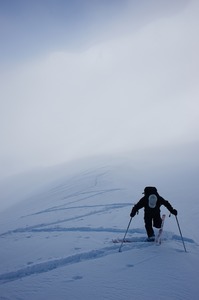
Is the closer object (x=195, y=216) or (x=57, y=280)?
(x=57, y=280)

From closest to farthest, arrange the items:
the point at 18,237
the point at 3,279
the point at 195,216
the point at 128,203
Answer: the point at 3,279 → the point at 18,237 → the point at 195,216 → the point at 128,203

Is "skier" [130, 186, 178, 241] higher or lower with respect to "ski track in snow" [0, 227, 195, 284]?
higher

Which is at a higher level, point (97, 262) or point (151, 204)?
point (151, 204)

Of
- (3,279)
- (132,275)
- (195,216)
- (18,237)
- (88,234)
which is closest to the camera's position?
(132,275)

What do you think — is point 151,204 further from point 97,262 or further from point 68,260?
point 68,260

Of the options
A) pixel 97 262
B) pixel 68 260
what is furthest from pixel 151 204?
pixel 68 260

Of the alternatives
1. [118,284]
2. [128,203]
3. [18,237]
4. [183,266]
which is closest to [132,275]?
[118,284]

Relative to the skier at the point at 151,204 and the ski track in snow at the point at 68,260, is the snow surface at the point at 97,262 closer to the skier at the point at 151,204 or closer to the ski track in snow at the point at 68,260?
the ski track in snow at the point at 68,260

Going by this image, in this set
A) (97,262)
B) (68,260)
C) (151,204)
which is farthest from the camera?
(151,204)

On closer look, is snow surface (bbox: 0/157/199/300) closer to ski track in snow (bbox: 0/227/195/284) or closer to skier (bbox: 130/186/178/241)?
ski track in snow (bbox: 0/227/195/284)

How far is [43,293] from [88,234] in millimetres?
4216

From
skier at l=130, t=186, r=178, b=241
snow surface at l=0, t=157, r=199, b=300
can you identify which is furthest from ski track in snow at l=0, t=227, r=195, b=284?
skier at l=130, t=186, r=178, b=241

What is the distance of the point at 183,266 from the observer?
638 cm

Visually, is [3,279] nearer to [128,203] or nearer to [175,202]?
[128,203]
